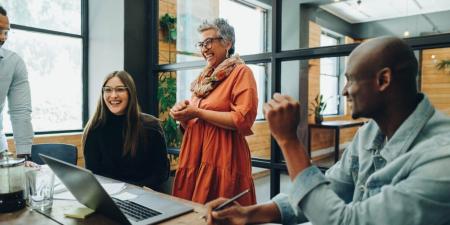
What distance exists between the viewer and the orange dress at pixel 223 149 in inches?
73.7

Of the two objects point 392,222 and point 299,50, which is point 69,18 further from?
point 392,222

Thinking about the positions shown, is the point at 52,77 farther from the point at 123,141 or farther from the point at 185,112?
the point at 185,112

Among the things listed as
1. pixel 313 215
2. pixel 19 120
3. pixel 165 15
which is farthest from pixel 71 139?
pixel 313 215

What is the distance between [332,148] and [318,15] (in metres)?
1.57

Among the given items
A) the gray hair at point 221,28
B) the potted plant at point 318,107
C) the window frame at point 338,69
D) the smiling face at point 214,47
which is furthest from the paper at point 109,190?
the potted plant at point 318,107

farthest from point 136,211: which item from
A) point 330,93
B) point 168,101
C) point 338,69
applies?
point 168,101

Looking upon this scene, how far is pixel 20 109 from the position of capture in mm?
2428

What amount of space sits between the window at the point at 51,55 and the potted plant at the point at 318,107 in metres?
2.58

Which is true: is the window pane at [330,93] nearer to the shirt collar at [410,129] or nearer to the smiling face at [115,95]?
the smiling face at [115,95]

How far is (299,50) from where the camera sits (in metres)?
2.53

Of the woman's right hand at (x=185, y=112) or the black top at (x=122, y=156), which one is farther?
the black top at (x=122, y=156)

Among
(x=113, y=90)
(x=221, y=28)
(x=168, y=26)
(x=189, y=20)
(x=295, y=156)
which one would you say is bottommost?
(x=295, y=156)

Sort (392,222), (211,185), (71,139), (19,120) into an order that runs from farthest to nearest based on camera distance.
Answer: (71,139) → (19,120) → (211,185) → (392,222)

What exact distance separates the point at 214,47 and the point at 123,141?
0.79 metres
